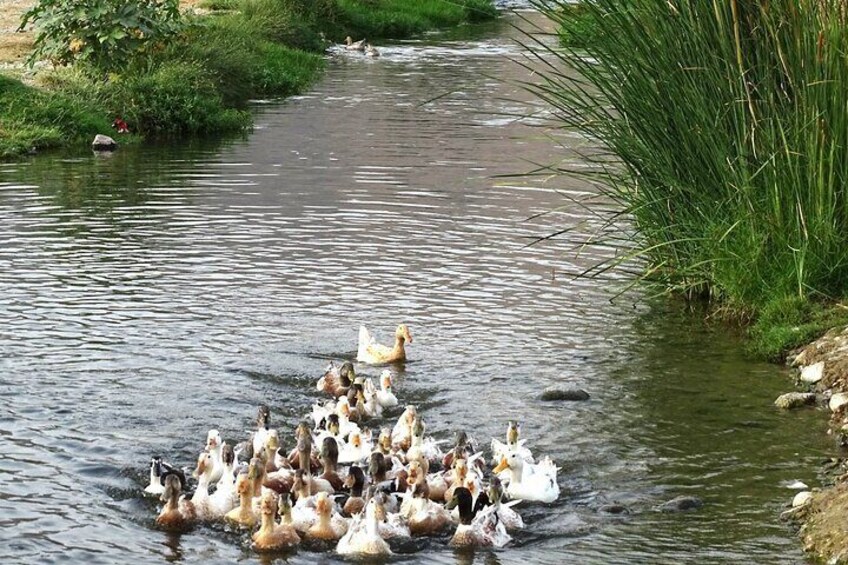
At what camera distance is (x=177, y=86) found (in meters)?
27.7

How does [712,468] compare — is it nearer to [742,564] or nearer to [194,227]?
[742,564]

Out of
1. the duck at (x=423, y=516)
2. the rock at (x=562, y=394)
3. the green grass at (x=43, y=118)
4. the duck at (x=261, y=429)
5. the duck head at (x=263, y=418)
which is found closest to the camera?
the duck at (x=423, y=516)

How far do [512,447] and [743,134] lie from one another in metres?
4.61

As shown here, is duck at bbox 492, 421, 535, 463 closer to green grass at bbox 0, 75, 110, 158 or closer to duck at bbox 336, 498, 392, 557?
duck at bbox 336, 498, 392, 557

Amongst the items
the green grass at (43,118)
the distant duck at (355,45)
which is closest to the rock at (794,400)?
the green grass at (43,118)

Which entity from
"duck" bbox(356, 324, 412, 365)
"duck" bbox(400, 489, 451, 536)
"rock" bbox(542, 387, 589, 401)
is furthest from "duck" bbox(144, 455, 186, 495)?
"rock" bbox(542, 387, 589, 401)

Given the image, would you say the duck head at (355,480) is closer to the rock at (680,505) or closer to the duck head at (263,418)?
the duck head at (263,418)

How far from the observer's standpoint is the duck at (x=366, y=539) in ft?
31.0

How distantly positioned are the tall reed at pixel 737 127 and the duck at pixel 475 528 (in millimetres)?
4532

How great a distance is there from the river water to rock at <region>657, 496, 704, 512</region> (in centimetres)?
8

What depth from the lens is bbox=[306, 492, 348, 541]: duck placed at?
9.77 meters

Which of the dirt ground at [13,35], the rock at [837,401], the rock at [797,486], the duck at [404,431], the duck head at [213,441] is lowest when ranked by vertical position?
the rock at [797,486]

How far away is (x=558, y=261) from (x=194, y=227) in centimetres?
492

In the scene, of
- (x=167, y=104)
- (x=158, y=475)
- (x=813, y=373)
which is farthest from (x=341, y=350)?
(x=167, y=104)
